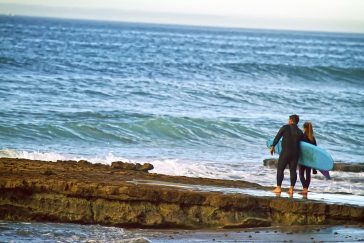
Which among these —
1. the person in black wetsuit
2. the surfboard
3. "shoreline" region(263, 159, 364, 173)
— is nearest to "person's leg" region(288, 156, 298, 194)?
the person in black wetsuit

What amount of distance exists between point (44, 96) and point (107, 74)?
12550mm

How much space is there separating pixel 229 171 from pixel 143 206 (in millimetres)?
6923

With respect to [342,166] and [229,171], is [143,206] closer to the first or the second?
[229,171]

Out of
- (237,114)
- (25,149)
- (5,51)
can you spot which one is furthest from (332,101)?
(5,51)

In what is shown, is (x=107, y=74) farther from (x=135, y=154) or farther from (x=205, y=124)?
(x=135, y=154)

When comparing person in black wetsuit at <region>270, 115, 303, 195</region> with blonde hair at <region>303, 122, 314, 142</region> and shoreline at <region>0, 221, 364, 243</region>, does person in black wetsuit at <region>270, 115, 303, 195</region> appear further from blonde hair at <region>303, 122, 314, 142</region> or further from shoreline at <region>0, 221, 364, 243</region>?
shoreline at <region>0, 221, 364, 243</region>

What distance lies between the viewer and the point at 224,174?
18.4m

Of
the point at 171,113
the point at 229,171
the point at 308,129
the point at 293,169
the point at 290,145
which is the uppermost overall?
the point at 308,129

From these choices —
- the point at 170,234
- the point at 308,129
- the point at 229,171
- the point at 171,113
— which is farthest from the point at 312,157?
the point at 171,113

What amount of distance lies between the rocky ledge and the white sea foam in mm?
4579

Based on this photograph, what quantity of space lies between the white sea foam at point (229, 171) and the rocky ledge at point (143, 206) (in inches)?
180

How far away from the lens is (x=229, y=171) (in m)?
18.9

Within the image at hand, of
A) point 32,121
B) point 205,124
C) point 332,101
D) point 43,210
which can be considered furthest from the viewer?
point 332,101

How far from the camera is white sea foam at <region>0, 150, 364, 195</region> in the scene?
17719mm
